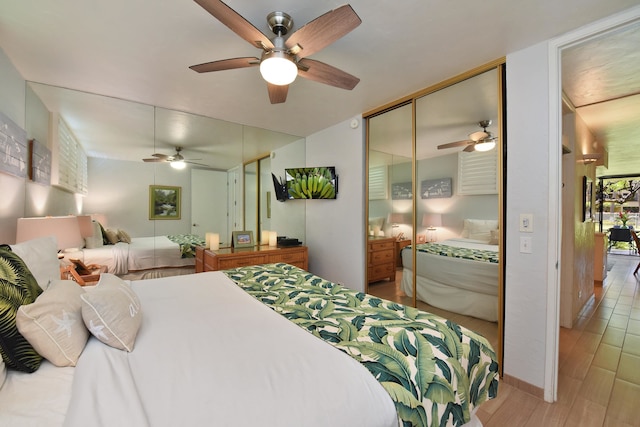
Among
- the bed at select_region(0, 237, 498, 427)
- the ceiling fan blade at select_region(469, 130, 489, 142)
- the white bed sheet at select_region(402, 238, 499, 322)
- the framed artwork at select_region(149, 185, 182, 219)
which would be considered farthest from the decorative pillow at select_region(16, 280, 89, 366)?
A: the ceiling fan blade at select_region(469, 130, 489, 142)

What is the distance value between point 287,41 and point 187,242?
269 cm

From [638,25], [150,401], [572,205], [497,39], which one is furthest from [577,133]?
[150,401]

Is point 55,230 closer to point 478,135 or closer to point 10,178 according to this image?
point 10,178

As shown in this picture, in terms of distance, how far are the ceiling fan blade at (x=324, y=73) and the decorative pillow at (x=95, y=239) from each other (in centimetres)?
253

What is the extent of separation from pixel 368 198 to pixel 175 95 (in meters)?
2.42

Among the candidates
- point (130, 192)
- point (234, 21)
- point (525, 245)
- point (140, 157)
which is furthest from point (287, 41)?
point (130, 192)

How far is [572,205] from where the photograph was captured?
113 inches

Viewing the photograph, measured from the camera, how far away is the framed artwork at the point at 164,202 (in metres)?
3.05

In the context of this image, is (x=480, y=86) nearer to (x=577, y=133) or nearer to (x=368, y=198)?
(x=368, y=198)

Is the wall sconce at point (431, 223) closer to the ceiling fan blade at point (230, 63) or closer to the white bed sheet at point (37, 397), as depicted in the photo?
the ceiling fan blade at point (230, 63)

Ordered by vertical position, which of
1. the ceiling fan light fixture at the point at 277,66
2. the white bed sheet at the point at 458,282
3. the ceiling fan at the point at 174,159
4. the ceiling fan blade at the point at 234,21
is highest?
the ceiling fan blade at the point at 234,21

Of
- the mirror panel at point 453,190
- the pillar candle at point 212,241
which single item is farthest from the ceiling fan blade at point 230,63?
the pillar candle at point 212,241

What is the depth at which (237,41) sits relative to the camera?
186 centimetres

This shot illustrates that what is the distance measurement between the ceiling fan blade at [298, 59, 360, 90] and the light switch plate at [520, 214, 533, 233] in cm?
161
